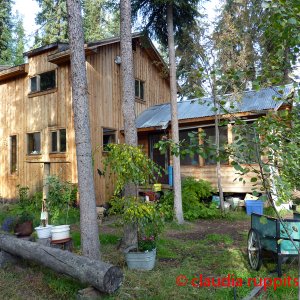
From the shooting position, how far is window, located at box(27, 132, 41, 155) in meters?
12.9

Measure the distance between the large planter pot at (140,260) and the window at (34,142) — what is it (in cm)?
872

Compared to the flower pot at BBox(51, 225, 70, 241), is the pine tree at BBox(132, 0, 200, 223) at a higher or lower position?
higher

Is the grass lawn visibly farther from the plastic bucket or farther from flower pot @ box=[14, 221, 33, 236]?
the plastic bucket

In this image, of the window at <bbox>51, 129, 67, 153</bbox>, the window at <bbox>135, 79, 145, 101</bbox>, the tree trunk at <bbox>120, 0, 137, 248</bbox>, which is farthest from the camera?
the window at <bbox>135, 79, 145, 101</bbox>

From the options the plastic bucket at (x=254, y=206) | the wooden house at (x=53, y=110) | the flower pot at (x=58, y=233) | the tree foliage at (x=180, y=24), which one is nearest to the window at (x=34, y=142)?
the wooden house at (x=53, y=110)

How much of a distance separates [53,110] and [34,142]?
1.83 m

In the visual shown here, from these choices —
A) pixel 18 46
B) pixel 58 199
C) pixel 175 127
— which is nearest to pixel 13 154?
pixel 58 199

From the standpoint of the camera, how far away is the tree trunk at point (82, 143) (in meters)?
5.33

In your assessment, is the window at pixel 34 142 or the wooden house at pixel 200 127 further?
the window at pixel 34 142

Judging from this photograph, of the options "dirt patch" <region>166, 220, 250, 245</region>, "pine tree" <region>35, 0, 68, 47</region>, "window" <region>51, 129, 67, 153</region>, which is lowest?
"dirt patch" <region>166, 220, 250, 245</region>

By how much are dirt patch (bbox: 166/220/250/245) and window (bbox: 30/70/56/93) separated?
771 cm

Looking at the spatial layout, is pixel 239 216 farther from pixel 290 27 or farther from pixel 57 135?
pixel 290 27

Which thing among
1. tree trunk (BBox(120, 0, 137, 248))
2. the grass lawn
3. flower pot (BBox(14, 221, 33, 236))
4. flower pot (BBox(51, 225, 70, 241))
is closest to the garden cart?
the grass lawn

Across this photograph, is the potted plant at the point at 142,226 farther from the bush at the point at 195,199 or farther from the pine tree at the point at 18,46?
the pine tree at the point at 18,46
